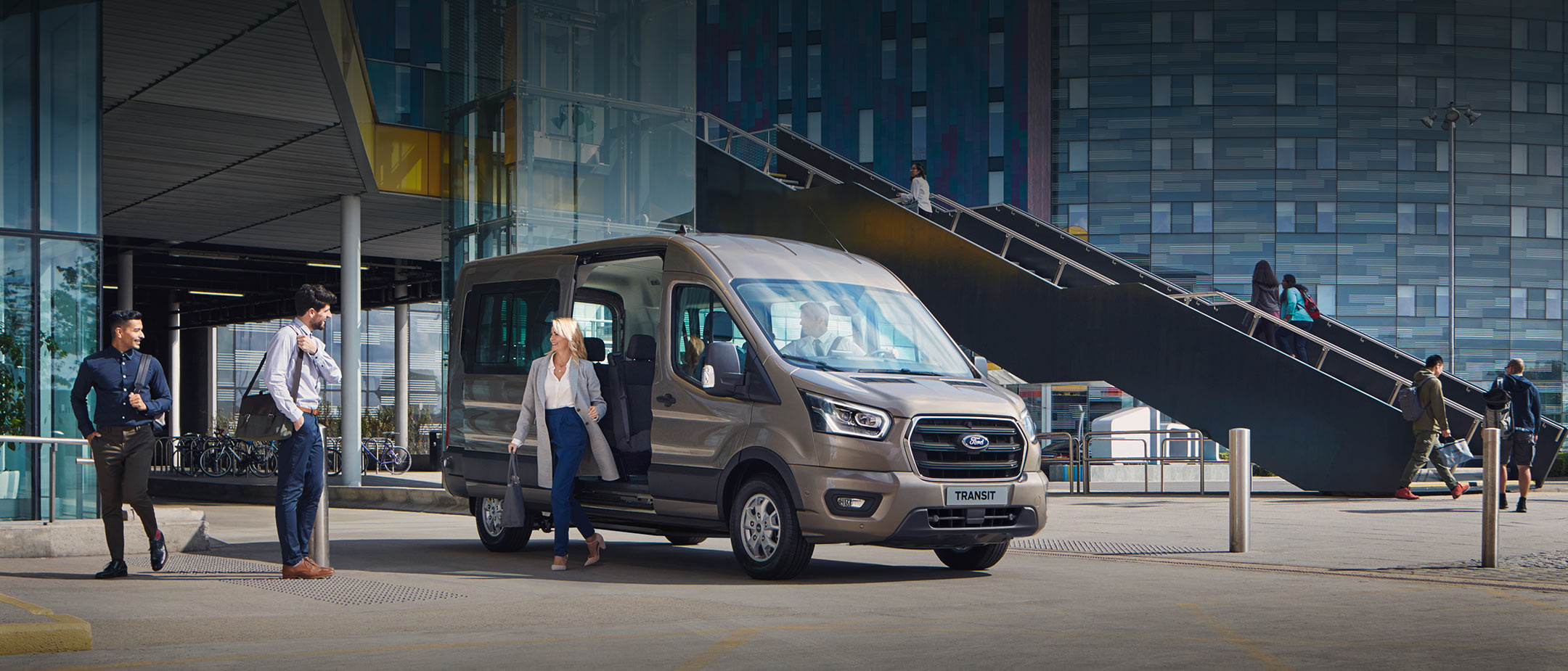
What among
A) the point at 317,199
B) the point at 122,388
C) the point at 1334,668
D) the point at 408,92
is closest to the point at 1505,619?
A: the point at 1334,668

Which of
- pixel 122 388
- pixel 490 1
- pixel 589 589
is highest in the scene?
pixel 490 1

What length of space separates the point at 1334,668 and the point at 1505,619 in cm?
213

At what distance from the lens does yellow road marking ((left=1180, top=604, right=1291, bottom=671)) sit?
626 cm

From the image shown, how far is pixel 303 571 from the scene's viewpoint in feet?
31.8

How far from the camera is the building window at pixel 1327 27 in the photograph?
6172 centimetres

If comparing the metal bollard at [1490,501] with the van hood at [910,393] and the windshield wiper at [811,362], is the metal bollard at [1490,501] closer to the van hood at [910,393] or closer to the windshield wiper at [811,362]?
the van hood at [910,393]

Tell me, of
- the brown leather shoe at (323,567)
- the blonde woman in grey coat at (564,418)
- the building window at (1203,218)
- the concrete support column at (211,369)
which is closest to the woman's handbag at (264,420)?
the brown leather shoe at (323,567)

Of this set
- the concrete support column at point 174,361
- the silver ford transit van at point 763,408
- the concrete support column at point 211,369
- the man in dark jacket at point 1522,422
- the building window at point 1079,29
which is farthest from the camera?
the building window at point 1079,29

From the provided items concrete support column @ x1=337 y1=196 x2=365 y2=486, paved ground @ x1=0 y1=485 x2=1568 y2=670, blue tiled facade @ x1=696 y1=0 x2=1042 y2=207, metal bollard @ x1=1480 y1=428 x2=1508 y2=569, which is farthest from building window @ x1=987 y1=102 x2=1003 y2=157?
metal bollard @ x1=1480 y1=428 x2=1508 y2=569

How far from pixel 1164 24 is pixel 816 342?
183ft

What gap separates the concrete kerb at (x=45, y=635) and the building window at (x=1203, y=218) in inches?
2329

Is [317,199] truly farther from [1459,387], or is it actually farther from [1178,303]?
[1459,387]

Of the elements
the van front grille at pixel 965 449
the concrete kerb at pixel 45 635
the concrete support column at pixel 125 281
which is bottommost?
the concrete kerb at pixel 45 635

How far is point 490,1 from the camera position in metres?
19.5
